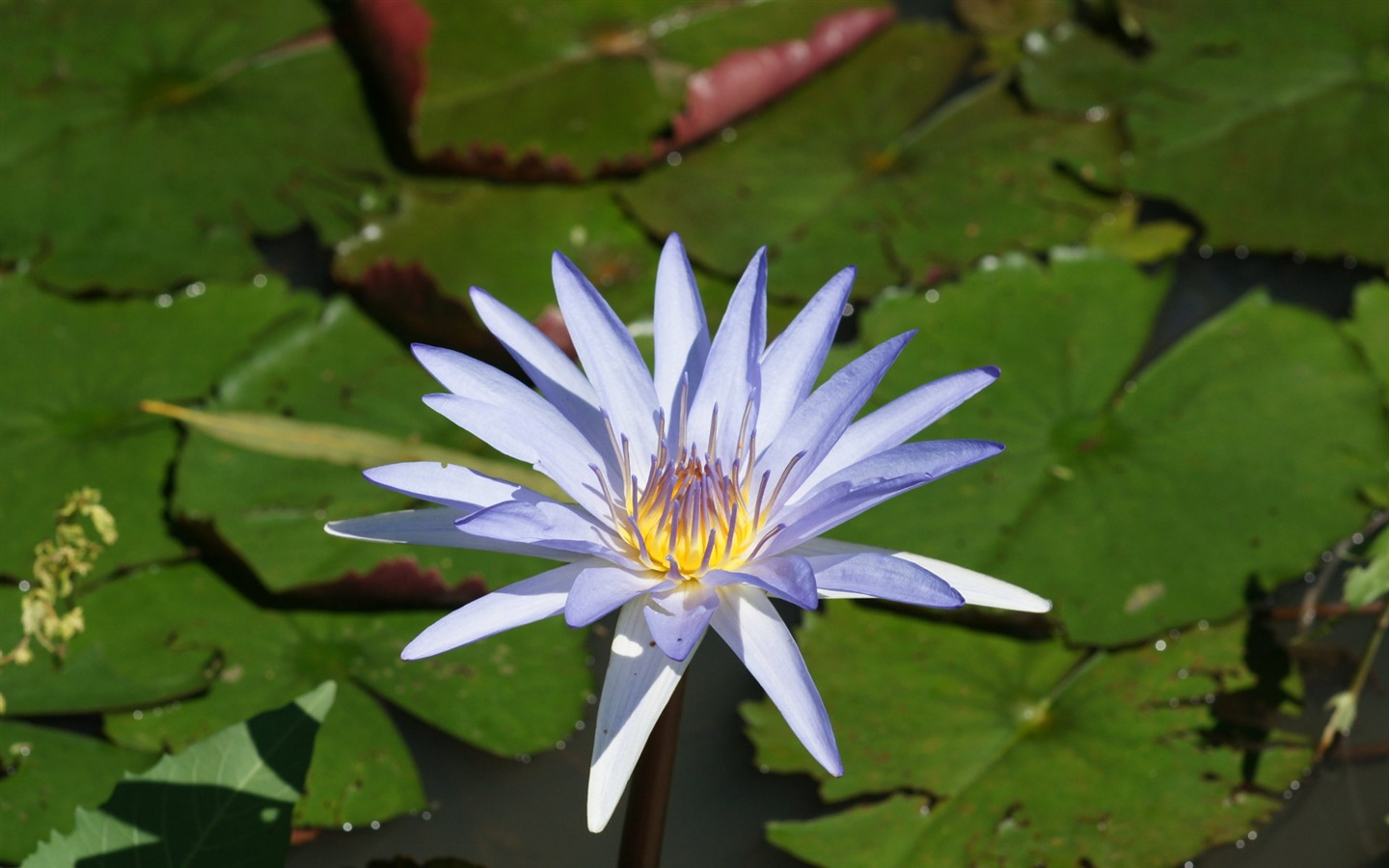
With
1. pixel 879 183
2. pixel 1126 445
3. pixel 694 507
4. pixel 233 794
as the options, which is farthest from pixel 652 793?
pixel 879 183

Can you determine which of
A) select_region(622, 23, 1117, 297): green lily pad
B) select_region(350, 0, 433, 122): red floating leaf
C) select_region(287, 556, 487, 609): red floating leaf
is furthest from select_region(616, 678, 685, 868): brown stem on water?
select_region(350, 0, 433, 122): red floating leaf

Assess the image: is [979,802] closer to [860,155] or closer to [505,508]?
[505,508]

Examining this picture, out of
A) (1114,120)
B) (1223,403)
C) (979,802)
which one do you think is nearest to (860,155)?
(1114,120)

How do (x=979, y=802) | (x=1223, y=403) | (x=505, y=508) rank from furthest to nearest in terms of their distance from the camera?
(x=1223, y=403)
(x=979, y=802)
(x=505, y=508)

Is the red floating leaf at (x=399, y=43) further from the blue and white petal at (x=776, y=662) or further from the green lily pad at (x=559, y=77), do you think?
the blue and white petal at (x=776, y=662)

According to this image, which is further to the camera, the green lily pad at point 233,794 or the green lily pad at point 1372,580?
the green lily pad at point 1372,580

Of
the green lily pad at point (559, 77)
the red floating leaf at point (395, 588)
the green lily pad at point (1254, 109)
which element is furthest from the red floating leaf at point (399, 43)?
the green lily pad at point (1254, 109)
